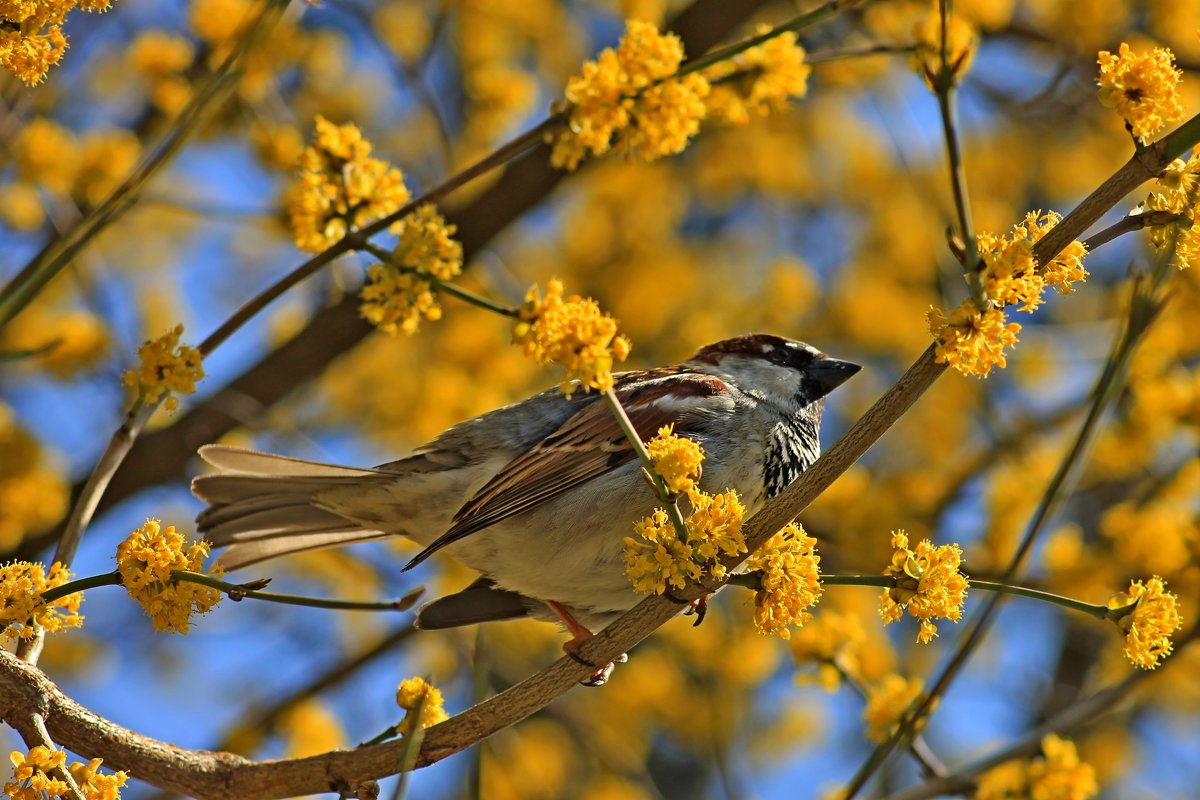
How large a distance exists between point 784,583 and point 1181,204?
0.87m

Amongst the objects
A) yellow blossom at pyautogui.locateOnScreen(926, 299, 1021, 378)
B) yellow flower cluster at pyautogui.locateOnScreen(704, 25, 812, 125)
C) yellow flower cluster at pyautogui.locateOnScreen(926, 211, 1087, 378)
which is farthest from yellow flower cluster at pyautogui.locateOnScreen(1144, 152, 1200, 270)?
yellow flower cluster at pyautogui.locateOnScreen(704, 25, 812, 125)

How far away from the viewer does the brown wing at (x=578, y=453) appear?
3.16 metres

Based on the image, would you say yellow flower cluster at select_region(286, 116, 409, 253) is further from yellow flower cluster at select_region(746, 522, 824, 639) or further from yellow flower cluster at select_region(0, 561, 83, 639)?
yellow flower cluster at select_region(746, 522, 824, 639)

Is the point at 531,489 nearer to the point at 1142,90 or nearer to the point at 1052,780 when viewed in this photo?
the point at 1052,780

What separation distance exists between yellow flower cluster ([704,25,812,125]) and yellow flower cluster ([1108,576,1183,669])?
1.39 metres

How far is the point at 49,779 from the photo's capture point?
5.94 ft

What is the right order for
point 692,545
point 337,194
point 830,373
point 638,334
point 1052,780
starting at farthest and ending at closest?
point 638,334
point 830,373
point 1052,780
point 337,194
point 692,545

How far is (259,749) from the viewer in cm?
411

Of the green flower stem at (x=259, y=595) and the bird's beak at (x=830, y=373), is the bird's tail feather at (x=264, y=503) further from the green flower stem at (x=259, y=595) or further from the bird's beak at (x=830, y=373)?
the bird's beak at (x=830, y=373)

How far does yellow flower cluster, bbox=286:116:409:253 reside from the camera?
2348mm

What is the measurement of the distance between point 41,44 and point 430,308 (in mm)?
754

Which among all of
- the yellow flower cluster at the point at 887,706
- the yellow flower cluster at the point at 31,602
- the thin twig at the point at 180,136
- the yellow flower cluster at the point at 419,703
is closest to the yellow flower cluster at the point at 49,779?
the yellow flower cluster at the point at 31,602

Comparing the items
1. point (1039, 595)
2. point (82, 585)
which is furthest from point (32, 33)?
point (1039, 595)

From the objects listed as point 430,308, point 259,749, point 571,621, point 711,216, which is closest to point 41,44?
point 430,308
